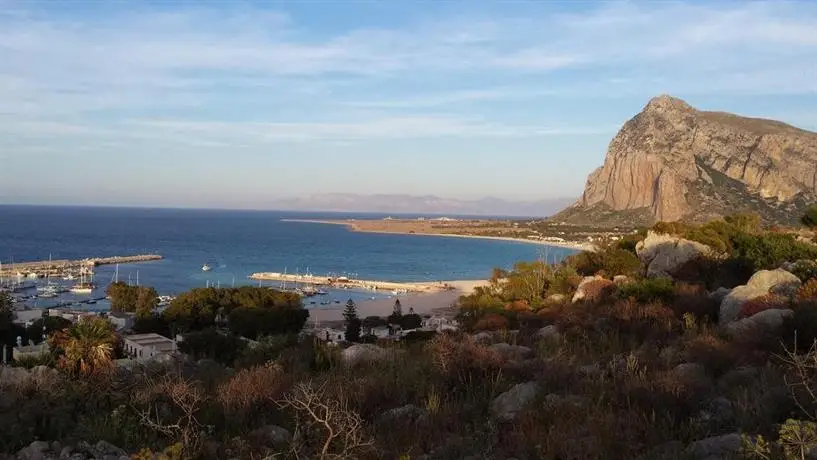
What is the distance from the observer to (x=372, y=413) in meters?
6.22

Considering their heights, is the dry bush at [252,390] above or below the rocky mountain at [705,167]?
below

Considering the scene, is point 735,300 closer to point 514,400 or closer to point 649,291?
point 649,291

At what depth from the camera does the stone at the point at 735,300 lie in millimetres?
11446

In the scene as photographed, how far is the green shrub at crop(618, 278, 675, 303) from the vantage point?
14141 mm

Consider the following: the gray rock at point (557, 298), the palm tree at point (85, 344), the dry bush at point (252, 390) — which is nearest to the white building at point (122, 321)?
the palm tree at point (85, 344)

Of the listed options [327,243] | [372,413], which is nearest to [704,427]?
[372,413]

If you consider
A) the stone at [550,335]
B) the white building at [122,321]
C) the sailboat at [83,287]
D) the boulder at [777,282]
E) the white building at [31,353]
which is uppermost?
the boulder at [777,282]

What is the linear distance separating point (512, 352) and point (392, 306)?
160ft

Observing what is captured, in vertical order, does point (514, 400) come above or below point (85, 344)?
above

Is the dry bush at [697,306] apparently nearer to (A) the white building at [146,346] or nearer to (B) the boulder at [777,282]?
(B) the boulder at [777,282]

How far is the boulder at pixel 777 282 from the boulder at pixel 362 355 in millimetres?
7772

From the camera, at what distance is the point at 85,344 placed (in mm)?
16766

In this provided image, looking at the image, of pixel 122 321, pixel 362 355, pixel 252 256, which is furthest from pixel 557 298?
pixel 252 256

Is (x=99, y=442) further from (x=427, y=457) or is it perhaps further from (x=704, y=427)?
(x=704, y=427)
